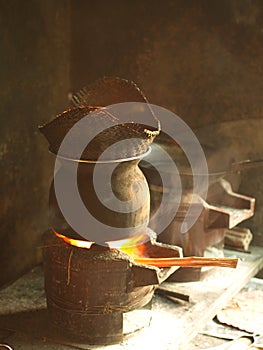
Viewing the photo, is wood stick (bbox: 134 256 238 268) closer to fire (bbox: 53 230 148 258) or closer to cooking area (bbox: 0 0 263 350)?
cooking area (bbox: 0 0 263 350)

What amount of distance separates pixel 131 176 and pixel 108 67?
1798 millimetres

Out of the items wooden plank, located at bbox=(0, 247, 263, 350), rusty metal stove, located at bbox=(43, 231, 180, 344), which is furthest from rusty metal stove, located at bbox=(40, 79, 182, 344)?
wooden plank, located at bbox=(0, 247, 263, 350)

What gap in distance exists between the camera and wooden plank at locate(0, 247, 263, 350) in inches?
143

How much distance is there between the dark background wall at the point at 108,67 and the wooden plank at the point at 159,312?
603 millimetres

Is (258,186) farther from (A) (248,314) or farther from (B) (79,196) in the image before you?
(B) (79,196)

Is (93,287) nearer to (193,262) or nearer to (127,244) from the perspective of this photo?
(127,244)

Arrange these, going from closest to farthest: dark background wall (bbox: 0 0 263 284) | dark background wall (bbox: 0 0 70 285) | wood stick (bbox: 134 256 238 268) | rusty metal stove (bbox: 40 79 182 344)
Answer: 1. rusty metal stove (bbox: 40 79 182 344)
2. wood stick (bbox: 134 256 238 268)
3. dark background wall (bbox: 0 0 70 285)
4. dark background wall (bbox: 0 0 263 284)

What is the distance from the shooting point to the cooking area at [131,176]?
11.6ft

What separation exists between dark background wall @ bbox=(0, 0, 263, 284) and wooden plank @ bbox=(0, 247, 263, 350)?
603 millimetres

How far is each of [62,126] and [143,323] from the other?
1.28m

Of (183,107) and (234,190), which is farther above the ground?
(183,107)

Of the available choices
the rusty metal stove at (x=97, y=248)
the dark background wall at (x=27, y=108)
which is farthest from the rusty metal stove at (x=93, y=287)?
the dark background wall at (x=27, y=108)

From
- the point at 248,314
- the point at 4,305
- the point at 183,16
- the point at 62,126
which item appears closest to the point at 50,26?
the point at 183,16

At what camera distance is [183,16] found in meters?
4.84
